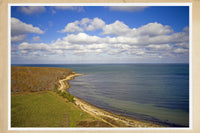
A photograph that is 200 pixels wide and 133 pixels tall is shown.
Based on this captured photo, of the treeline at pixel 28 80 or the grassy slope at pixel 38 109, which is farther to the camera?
the treeline at pixel 28 80

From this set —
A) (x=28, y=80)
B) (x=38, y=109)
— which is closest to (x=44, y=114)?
(x=38, y=109)

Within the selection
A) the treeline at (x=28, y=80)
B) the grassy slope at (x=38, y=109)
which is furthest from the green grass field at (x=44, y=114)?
the treeline at (x=28, y=80)

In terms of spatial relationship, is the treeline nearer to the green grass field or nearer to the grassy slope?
the grassy slope

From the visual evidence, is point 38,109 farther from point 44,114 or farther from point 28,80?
point 28,80

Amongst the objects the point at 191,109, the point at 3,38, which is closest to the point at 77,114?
the point at 3,38

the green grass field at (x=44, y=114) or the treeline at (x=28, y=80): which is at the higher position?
the treeline at (x=28, y=80)

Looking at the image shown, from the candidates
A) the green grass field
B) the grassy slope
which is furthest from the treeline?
the green grass field

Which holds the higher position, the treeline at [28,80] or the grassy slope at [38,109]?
the treeline at [28,80]

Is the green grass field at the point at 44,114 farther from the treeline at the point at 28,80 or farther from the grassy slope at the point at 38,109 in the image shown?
the treeline at the point at 28,80
